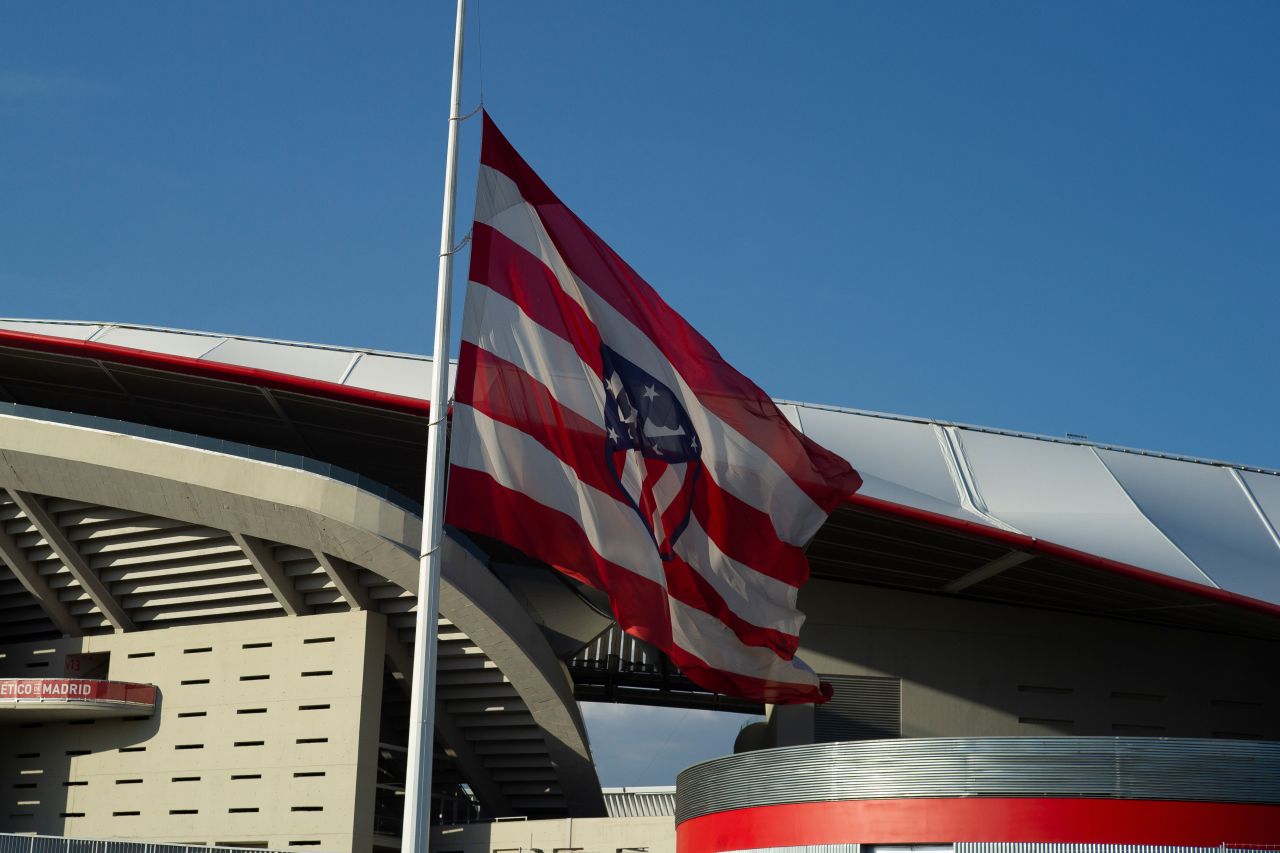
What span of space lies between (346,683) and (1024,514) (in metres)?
16.0

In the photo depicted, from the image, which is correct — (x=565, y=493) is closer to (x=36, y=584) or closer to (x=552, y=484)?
(x=552, y=484)

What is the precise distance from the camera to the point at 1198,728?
36.2m

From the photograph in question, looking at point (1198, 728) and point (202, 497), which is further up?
point (202, 497)

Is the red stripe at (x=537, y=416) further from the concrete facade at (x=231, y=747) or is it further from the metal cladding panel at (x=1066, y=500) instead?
the concrete facade at (x=231, y=747)

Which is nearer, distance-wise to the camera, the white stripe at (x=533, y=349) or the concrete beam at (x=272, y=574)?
the white stripe at (x=533, y=349)

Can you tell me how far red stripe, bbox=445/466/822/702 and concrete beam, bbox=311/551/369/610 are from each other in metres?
18.0

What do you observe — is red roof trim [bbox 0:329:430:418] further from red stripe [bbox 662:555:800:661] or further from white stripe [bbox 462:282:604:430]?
white stripe [bbox 462:282:604:430]

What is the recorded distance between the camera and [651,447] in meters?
16.3

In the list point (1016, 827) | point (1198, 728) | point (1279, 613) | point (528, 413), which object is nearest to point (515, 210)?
point (528, 413)

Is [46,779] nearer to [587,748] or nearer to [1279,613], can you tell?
[587,748]

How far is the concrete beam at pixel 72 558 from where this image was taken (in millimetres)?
34656

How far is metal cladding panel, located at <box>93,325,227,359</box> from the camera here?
34.3 metres

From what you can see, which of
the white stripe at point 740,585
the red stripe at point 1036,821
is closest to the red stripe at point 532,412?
the white stripe at point 740,585

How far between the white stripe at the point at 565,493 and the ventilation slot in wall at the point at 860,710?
1771 centimetres
